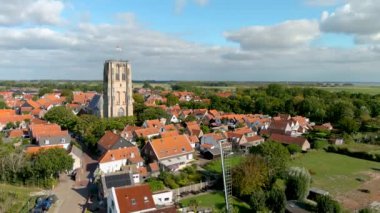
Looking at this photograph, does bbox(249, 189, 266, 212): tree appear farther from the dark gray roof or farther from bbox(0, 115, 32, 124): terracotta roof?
bbox(0, 115, 32, 124): terracotta roof

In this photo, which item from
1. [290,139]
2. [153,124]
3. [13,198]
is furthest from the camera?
[153,124]

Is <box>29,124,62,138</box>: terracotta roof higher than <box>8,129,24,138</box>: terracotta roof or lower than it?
higher

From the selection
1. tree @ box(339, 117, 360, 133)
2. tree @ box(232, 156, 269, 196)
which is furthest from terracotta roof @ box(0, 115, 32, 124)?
tree @ box(339, 117, 360, 133)

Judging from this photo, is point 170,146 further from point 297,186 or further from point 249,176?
point 297,186

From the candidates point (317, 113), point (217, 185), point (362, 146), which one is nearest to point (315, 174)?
point (217, 185)

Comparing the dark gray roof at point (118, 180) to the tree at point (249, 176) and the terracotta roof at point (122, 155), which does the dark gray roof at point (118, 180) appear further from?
the tree at point (249, 176)

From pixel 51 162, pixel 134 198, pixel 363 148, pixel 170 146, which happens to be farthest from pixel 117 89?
pixel 363 148

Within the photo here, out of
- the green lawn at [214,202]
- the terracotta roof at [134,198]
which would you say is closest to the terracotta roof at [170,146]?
the green lawn at [214,202]
